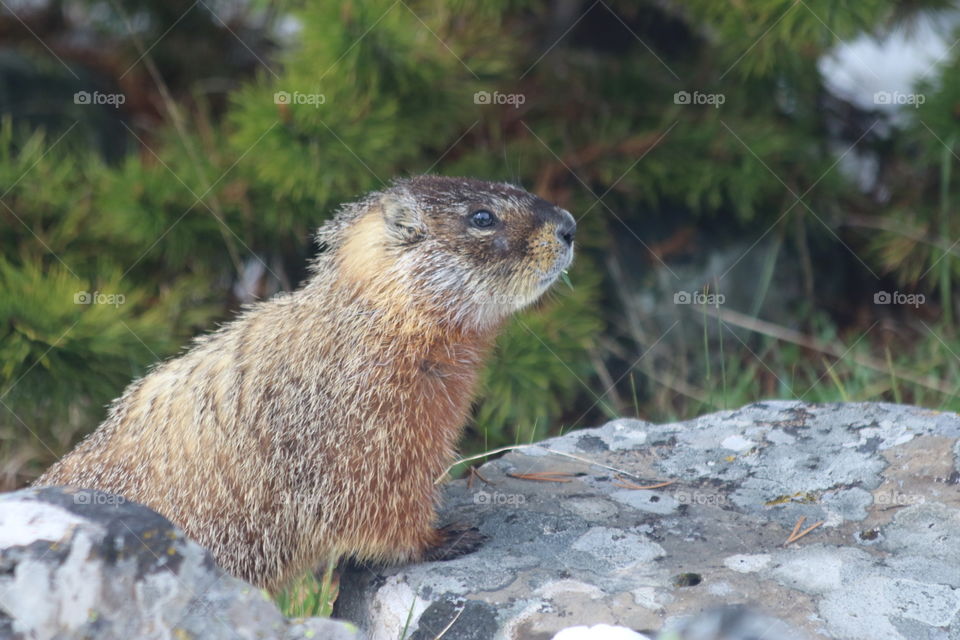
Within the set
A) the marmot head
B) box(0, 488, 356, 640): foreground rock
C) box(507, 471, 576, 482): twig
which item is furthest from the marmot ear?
box(0, 488, 356, 640): foreground rock

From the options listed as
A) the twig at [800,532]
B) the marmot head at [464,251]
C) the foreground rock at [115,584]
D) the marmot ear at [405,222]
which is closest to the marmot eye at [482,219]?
the marmot head at [464,251]

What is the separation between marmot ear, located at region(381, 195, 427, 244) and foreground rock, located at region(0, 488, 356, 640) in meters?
1.79

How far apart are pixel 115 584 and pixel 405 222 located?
2048mm

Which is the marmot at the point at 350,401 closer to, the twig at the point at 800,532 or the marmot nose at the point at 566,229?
the marmot nose at the point at 566,229

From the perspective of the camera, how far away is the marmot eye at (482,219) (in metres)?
4.38

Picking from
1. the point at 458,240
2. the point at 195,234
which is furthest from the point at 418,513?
the point at 195,234

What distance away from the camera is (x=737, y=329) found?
7457mm

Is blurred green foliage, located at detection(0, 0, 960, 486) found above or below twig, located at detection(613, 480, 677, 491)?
above

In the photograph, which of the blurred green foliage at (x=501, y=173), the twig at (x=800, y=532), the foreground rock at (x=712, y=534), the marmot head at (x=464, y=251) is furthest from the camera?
the blurred green foliage at (x=501, y=173)

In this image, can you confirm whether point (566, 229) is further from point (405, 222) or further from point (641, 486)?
point (641, 486)

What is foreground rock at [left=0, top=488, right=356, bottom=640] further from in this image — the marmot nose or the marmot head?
the marmot nose

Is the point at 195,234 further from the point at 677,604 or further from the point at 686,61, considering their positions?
the point at 677,604

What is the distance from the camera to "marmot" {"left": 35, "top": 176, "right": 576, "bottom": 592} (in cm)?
412

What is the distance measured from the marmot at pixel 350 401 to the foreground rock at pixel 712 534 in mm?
299
